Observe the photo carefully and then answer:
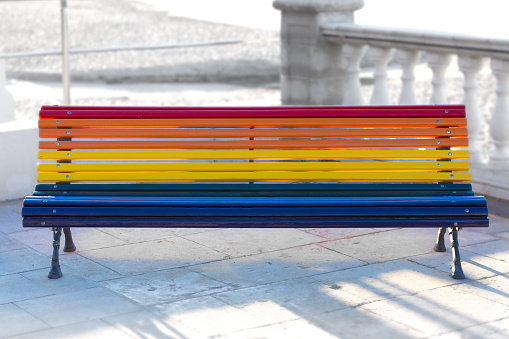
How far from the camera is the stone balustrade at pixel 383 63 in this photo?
598cm

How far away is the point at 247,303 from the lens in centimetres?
424

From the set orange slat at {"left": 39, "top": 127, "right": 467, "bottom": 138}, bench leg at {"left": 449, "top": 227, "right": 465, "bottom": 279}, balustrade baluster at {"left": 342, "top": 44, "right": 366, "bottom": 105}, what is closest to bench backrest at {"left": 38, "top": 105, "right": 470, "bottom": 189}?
orange slat at {"left": 39, "top": 127, "right": 467, "bottom": 138}

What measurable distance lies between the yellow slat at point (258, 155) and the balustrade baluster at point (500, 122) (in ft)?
4.46

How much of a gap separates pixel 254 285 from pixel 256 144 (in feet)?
2.54

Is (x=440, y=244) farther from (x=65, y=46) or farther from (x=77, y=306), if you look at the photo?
(x=65, y=46)

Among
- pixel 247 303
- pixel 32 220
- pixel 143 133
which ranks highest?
pixel 143 133

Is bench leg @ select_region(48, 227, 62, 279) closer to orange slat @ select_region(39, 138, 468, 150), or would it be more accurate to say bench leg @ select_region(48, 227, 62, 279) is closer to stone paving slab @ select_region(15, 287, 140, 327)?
stone paving slab @ select_region(15, 287, 140, 327)

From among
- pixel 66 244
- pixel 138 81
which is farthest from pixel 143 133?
pixel 138 81

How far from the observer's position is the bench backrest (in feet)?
15.5

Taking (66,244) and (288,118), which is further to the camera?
(66,244)

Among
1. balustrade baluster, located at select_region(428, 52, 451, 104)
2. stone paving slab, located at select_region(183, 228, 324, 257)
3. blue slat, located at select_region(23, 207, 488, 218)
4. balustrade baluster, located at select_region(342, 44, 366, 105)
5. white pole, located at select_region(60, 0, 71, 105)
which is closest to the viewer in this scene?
blue slat, located at select_region(23, 207, 488, 218)

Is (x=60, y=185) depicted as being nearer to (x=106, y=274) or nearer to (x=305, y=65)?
(x=106, y=274)

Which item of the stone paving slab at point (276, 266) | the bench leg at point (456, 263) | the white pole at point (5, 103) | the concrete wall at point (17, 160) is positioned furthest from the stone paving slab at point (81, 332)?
the white pole at point (5, 103)

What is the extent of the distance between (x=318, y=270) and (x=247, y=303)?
652 millimetres
